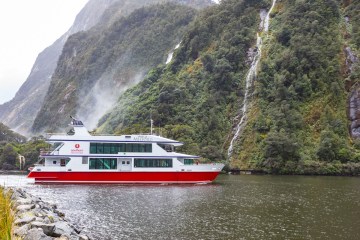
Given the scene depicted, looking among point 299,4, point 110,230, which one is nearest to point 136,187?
point 110,230

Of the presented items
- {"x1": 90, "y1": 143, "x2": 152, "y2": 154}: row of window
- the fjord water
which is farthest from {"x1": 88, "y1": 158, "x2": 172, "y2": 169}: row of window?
the fjord water

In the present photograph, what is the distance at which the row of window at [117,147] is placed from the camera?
5525 centimetres

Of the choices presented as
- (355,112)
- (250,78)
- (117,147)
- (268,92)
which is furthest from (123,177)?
(250,78)

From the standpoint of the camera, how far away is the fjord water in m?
25.1

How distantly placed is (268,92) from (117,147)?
5385cm

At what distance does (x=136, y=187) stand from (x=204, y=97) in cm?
5945

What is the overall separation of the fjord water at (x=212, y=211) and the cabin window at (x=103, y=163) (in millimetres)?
6409

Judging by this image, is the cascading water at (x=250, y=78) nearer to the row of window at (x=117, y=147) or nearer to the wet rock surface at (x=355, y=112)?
the wet rock surface at (x=355, y=112)

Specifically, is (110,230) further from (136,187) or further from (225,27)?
(225,27)

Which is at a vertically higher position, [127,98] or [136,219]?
[127,98]

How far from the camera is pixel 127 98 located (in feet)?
442

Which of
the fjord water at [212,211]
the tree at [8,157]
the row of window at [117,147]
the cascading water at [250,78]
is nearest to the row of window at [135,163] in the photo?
the row of window at [117,147]

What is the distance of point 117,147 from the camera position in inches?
2191

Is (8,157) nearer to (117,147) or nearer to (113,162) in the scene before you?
(113,162)
